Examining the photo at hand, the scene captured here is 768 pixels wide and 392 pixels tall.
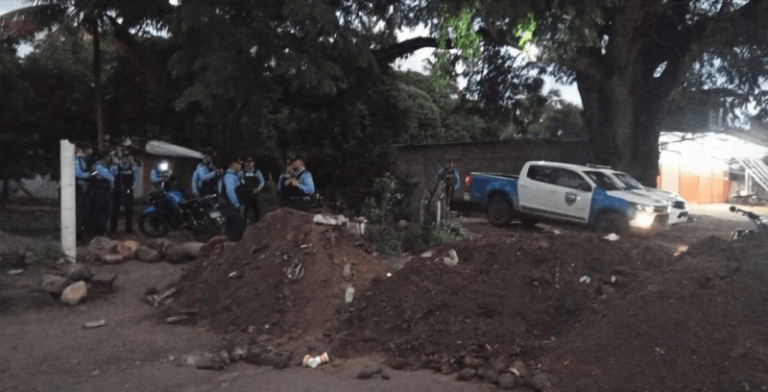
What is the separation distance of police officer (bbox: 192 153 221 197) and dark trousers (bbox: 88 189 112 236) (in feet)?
5.43

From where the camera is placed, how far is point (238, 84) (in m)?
16.3

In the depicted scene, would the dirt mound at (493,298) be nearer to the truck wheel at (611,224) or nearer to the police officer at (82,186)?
the police officer at (82,186)

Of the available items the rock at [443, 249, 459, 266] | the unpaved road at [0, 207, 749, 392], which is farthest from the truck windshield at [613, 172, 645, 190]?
the unpaved road at [0, 207, 749, 392]

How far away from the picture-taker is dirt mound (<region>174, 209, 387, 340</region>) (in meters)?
8.45

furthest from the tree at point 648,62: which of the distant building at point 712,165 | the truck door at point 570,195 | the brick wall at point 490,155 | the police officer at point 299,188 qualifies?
the distant building at point 712,165

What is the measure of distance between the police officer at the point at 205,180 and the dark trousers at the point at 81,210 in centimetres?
208

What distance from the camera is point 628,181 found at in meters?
17.8

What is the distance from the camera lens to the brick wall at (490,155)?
24.5 m

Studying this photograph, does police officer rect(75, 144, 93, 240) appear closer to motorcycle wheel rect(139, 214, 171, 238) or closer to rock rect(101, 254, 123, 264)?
motorcycle wheel rect(139, 214, 171, 238)

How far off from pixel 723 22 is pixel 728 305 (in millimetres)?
12496

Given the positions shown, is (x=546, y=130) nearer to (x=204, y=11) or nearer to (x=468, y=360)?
(x=204, y=11)

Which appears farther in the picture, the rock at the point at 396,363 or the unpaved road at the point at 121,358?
the rock at the point at 396,363

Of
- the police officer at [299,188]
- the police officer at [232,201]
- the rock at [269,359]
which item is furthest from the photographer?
the police officer at [299,188]

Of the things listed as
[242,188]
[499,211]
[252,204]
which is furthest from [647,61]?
[242,188]
